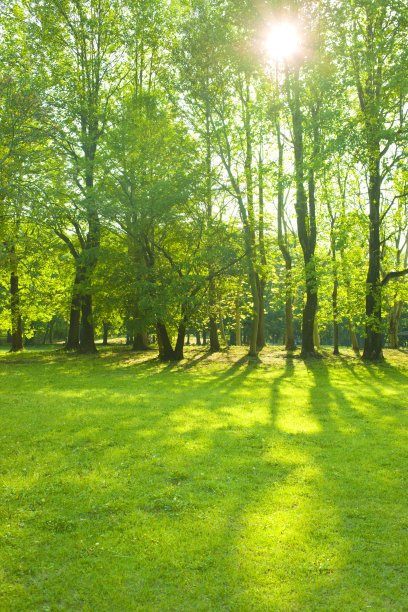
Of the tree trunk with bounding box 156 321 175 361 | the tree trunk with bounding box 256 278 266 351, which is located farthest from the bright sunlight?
the tree trunk with bounding box 156 321 175 361

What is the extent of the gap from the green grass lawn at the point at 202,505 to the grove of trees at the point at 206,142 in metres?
9.35

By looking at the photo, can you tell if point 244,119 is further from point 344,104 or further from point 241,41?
point 344,104

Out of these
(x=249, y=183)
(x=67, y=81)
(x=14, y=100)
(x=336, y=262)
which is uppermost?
(x=67, y=81)

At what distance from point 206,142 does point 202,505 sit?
2137cm

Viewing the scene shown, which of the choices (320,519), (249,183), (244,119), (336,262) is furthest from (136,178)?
(320,519)

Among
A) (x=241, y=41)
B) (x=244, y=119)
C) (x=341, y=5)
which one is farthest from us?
(x=244, y=119)

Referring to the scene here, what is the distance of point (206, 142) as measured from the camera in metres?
23.3

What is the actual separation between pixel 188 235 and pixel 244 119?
786 cm

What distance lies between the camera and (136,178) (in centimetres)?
2000

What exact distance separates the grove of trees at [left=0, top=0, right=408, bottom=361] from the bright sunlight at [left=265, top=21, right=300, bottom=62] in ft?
0.21

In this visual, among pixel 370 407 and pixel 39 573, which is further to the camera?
pixel 370 407

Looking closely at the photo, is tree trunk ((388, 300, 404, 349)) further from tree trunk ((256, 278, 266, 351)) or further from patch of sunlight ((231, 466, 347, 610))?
patch of sunlight ((231, 466, 347, 610))

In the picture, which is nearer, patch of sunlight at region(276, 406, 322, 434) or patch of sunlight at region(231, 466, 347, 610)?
patch of sunlight at region(231, 466, 347, 610)

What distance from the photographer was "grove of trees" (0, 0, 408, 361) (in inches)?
727
